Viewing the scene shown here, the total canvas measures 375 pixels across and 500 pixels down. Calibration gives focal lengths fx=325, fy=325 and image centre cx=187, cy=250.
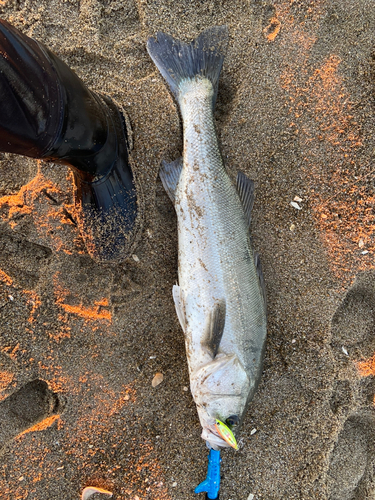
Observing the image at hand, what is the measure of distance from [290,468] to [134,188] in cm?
258

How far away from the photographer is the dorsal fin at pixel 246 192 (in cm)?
251

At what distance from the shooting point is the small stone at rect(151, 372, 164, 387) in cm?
266

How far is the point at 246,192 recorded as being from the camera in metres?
2.53

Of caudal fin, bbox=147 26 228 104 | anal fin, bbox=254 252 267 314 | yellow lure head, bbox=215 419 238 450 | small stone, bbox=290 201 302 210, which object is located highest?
caudal fin, bbox=147 26 228 104

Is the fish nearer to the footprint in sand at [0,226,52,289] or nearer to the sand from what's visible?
the sand

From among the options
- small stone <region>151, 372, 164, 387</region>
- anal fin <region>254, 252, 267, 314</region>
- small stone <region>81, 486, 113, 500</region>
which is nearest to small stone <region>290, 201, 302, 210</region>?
anal fin <region>254, 252, 267, 314</region>

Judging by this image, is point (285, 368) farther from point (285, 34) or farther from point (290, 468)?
point (285, 34)

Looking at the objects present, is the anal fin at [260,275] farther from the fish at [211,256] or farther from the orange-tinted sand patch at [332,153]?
the orange-tinted sand patch at [332,153]

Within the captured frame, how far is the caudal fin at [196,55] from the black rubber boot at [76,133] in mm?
542

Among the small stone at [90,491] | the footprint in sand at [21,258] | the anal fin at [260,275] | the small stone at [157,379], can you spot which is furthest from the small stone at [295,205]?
the small stone at [90,491]

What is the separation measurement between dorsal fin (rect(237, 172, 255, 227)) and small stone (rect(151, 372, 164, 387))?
4.73 feet

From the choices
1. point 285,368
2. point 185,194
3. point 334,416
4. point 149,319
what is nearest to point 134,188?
point 185,194

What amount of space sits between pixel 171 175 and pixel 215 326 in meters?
1.19

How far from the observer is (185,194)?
2.44 meters
